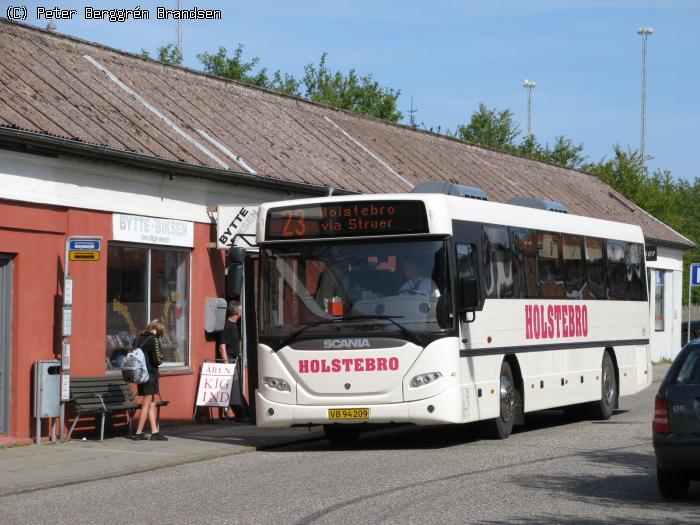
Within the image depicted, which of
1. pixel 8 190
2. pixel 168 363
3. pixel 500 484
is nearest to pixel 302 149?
pixel 168 363

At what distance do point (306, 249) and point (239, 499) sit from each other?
207 inches

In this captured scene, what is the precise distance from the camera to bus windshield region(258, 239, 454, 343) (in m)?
16.5

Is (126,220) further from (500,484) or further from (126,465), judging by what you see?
(500,484)

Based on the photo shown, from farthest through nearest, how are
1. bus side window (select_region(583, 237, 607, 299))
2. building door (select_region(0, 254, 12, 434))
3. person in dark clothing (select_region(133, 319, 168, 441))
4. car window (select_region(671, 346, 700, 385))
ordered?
bus side window (select_region(583, 237, 607, 299)) → person in dark clothing (select_region(133, 319, 168, 441)) → building door (select_region(0, 254, 12, 434)) → car window (select_region(671, 346, 700, 385))

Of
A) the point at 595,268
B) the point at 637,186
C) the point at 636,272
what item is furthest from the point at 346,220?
the point at 637,186

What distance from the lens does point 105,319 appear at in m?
20.1

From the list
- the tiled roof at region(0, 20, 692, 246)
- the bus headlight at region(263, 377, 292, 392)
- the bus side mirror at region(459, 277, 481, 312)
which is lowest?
the bus headlight at region(263, 377, 292, 392)

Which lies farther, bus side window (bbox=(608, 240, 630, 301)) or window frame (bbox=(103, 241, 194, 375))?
bus side window (bbox=(608, 240, 630, 301))

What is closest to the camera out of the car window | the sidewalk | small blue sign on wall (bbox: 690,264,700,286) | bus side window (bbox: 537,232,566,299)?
the car window

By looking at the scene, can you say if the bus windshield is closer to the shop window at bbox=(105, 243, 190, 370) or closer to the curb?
the curb

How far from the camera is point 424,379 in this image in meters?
16.5

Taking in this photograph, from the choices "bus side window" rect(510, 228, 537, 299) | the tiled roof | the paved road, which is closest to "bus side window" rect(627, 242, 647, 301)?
"bus side window" rect(510, 228, 537, 299)

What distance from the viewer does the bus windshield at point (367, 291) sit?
16500 mm

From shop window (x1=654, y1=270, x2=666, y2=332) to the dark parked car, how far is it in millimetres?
36134
